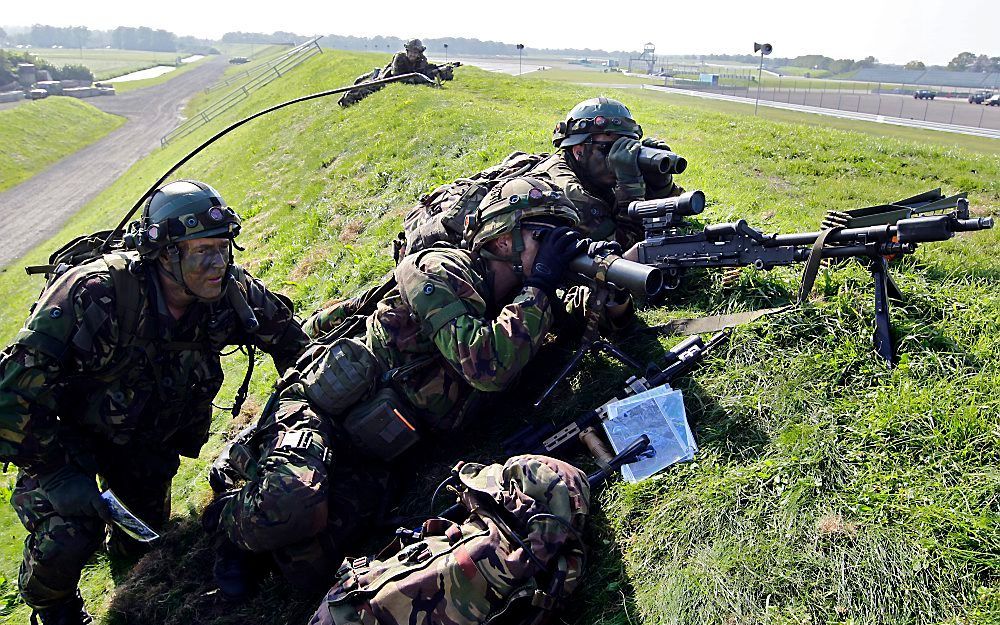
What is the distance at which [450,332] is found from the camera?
16.5 ft

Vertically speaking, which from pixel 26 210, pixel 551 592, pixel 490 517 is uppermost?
pixel 490 517

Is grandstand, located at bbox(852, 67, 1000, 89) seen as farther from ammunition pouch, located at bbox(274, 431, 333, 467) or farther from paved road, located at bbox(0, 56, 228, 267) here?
ammunition pouch, located at bbox(274, 431, 333, 467)

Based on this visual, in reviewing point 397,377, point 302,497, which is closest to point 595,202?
point 397,377

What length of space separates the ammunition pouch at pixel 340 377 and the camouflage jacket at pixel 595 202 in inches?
98.0

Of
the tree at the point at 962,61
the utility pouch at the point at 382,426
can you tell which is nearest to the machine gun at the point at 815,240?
the utility pouch at the point at 382,426

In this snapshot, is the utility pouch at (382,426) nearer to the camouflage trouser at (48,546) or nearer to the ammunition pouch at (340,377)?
the ammunition pouch at (340,377)

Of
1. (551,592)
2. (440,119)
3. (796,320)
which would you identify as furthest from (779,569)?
(440,119)

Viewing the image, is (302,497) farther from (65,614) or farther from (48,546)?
(65,614)

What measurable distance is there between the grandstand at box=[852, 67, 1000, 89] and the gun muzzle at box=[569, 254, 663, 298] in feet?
285

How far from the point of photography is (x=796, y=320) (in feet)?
17.2

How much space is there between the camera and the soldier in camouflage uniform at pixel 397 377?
16.0 feet

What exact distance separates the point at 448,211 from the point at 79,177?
3679 centimetres

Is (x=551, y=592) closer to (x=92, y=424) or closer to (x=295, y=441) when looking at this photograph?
(x=295, y=441)

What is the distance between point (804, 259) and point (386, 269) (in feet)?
18.4
